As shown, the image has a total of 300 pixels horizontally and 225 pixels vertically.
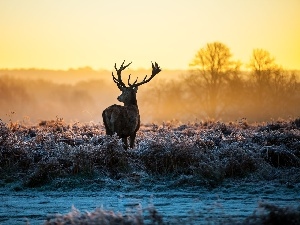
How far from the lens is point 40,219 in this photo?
24.7ft

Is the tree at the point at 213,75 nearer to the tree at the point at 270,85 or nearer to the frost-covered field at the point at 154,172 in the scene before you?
the tree at the point at 270,85

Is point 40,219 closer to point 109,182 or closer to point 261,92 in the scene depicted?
point 109,182

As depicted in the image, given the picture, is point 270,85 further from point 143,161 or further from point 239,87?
point 143,161

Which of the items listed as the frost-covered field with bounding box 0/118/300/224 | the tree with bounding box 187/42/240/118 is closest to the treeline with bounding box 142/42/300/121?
the tree with bounding box 187/42/240/118

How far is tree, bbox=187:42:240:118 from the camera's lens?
47719 millimetres

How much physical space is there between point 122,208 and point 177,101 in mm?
43737

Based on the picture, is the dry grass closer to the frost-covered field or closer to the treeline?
the frost-covered field

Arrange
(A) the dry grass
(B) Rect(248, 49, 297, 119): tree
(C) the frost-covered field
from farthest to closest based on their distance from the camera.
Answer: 1. (B) Rect(248, 49, 297, 119): tree
2. (A) the dry grass
3. (C) the frost-covered field

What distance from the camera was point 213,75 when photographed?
156 ft

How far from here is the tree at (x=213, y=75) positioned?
4772cm

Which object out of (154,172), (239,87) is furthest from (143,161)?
(239,87)

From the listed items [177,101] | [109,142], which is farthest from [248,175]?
[177,101]

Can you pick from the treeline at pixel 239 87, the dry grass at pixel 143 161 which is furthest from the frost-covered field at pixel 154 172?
the treeline at pixel 239 87

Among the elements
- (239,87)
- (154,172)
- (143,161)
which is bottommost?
(154,172)
